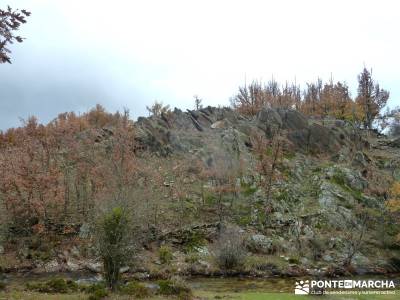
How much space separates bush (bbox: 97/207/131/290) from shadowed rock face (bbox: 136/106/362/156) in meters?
40.9

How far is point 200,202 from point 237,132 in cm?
1723

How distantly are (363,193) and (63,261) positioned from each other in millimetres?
36216

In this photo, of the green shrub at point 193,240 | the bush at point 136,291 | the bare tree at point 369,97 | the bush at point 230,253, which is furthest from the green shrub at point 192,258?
the bare tree at point 369,97

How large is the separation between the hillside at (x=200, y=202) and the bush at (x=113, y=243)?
4502 mm

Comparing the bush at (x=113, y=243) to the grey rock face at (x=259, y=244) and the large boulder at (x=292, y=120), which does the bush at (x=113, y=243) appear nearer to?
the grey rock face at (x=259, y=244)

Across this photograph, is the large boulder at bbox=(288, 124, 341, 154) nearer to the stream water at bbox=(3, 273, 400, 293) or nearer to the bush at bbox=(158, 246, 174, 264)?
the stream water at bbox=(3, 273, 400, 293)

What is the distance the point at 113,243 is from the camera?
20688mm

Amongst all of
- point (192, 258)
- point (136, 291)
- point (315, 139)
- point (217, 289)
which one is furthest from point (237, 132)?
point (136, 291)

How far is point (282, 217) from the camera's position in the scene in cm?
4772

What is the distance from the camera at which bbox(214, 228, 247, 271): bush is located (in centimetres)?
3541

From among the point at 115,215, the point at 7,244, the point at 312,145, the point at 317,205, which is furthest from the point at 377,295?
the point at 312,145

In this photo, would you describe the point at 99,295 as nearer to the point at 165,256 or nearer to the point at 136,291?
the point at 136,291

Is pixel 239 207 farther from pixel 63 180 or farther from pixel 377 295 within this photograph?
pixel 377 295

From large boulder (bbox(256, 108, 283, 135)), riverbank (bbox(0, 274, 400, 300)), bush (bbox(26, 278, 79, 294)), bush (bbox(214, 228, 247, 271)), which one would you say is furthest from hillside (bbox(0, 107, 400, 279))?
bush (bbox(26, 278, 79, 294))
